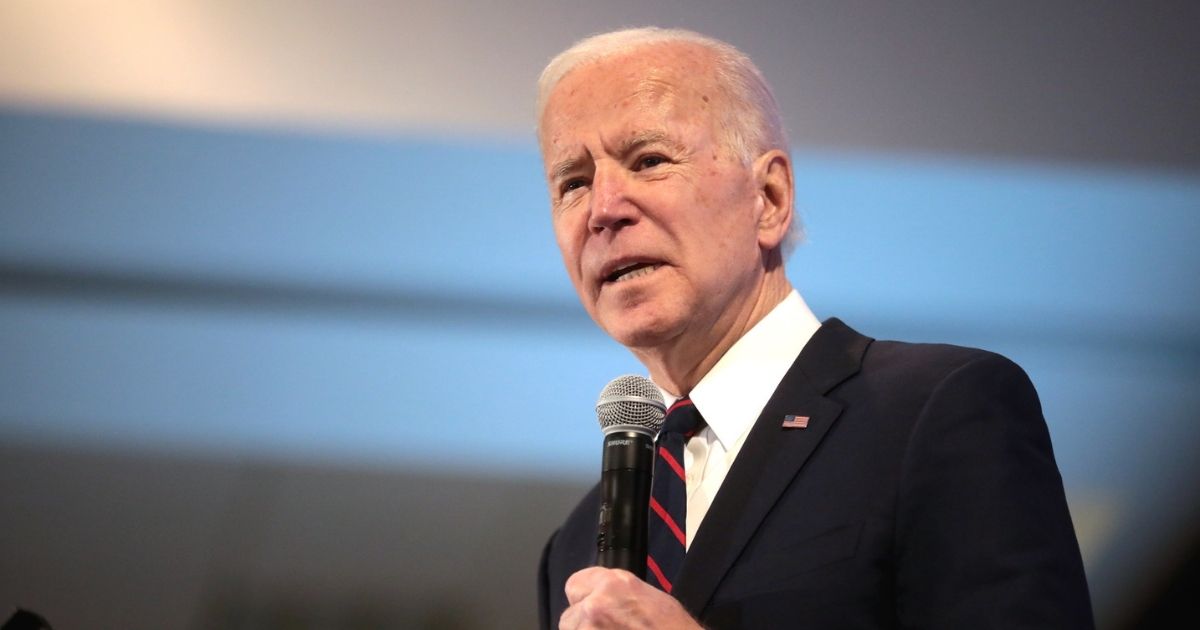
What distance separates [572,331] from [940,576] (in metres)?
2.23

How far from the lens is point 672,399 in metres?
1.70

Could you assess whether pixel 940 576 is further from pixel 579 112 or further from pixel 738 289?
pixel 579 112

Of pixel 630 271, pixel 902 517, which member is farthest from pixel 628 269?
pixel 902 517

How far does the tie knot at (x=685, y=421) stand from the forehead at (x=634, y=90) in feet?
1.43

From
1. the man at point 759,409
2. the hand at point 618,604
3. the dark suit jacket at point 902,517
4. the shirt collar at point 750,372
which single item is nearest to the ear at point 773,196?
the man at point 759,409

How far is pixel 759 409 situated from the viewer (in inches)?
60.2

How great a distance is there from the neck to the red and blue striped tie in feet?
0.16

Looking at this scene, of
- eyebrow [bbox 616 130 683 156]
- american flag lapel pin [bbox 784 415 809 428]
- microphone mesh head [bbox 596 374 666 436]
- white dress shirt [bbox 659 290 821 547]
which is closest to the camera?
microphone mesh head [bbox 596 374 666 436]

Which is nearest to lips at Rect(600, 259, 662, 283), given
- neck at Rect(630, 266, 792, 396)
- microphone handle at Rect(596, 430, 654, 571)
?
neck at Rect(630, 266, 792, 396)

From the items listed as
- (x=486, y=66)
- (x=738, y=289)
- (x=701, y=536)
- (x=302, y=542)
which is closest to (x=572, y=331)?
(x=486, y=66)

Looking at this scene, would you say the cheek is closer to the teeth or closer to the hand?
the teeth

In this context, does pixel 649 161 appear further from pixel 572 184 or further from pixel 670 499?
pixel 670 499

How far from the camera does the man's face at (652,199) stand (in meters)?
1.56

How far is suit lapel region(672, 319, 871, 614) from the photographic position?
4.20 ft
